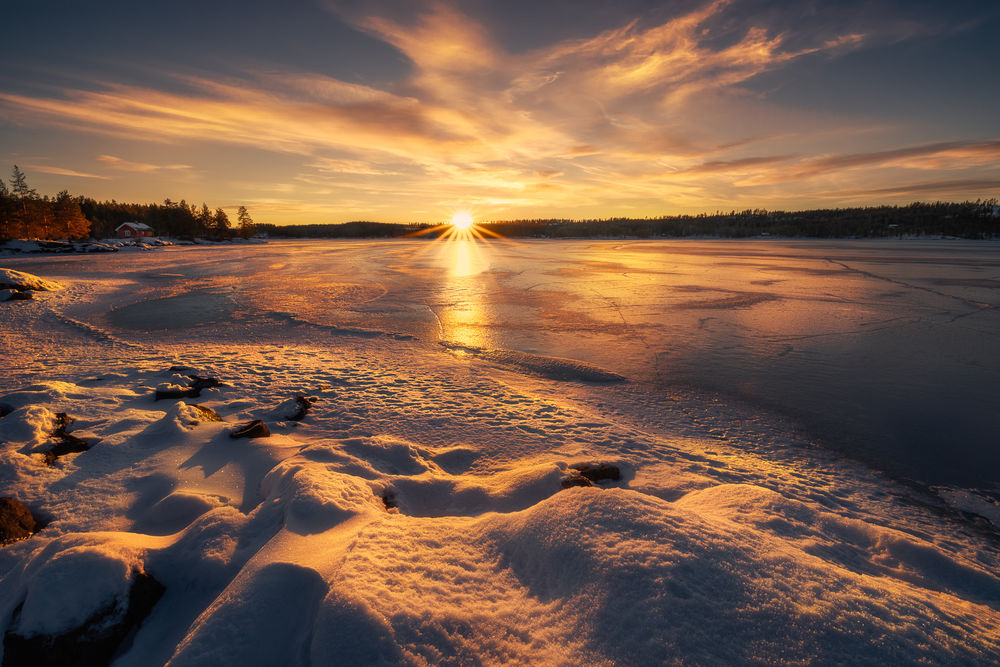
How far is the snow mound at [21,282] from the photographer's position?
37.4 feet

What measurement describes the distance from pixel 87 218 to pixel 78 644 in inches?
4477

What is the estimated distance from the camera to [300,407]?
4559 millimetres

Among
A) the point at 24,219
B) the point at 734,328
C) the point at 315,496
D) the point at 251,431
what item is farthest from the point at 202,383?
the point at 24,219

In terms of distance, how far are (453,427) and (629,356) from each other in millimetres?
3809

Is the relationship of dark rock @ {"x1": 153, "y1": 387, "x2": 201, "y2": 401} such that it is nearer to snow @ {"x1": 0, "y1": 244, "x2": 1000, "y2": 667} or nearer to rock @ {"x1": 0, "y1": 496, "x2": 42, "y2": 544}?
snow @ {"x1": 0, "y1": 244, "x2": 1000, "y2": 667}

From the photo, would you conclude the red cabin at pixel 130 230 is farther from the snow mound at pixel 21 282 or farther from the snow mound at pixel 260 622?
the snow mound at pixel 260 622

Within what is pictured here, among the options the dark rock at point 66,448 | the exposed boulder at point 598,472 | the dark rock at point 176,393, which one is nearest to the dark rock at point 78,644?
the dark rock at point 66,448

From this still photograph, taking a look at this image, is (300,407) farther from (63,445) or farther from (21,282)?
(21,282)

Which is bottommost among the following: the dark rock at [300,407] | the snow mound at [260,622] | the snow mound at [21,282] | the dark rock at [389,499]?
the dark rock at [389,499]

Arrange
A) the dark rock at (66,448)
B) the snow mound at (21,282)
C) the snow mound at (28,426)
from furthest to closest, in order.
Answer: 1. the snow mound at (21,282)
2. the snow mound at (28,426)
3. the dark rock at (66,448)

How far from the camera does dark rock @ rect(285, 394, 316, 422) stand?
14.4 feet

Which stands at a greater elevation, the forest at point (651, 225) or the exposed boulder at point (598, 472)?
the forest at point (651, 225)

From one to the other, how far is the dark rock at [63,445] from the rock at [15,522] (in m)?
0.82

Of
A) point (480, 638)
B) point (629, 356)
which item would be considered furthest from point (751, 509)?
point (629, 356)
